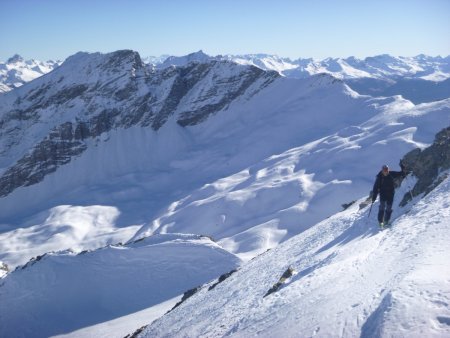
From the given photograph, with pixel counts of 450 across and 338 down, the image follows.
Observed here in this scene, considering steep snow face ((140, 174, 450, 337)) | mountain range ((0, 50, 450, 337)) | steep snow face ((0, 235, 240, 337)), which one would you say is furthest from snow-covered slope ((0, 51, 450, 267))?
steep snow face ((140, 174, 450, 337))

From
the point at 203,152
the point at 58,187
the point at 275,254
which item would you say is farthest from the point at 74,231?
the point at 275,254

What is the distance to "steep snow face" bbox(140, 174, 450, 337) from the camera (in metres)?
8.65

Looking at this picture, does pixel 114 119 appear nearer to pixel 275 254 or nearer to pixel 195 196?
pixel 195 196

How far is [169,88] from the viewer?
126 metres

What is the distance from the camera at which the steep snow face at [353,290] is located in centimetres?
865

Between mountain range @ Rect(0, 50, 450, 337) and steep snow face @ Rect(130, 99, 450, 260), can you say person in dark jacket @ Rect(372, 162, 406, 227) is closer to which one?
mountain range @ Rect(0, 50, 450, 337)

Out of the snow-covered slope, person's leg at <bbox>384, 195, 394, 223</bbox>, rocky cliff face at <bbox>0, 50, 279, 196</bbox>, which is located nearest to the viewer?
person's leg at <bbox>384, 195, 394, 223</bbox>

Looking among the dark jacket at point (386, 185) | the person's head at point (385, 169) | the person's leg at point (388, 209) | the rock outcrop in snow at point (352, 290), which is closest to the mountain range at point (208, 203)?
the rock outcrop in snow at point (352, 290)

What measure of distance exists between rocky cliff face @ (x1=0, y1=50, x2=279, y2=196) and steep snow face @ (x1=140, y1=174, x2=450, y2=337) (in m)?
103

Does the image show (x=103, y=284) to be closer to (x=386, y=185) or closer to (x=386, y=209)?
(x=386, y=209)

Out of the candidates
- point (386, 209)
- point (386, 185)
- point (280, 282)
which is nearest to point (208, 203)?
point (386, 185)

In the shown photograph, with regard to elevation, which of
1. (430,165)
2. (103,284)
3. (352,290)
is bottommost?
(103,284)

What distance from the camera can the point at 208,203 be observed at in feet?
242

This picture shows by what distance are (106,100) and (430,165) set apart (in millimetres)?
111417
